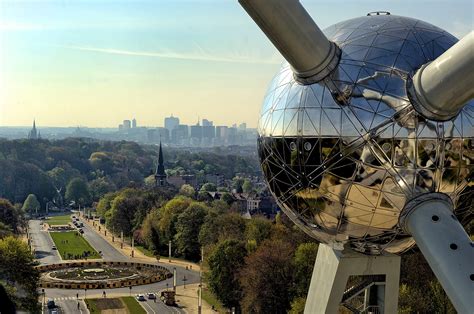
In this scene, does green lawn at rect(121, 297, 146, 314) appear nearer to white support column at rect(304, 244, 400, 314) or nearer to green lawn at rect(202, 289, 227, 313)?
green lawn at rect(202, 289, 227, 313)

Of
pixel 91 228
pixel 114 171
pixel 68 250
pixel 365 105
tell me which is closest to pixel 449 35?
pixel 365 105

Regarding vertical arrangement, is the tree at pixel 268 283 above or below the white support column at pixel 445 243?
below

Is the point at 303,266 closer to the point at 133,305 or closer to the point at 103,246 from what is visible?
the point at 133,305

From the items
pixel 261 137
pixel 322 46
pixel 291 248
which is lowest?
pixel 291 248

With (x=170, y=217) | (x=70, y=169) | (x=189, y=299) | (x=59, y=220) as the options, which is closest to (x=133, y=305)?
(x=189, y=299)

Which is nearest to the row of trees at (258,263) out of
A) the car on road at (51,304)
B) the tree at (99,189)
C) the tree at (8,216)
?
the car on road at (51,304)

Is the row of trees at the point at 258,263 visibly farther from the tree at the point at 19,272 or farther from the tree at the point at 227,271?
the tree at the point at 19,272

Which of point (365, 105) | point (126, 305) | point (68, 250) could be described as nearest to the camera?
point (365, 105)

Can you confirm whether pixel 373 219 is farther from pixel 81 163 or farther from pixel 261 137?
pixel 81 163
